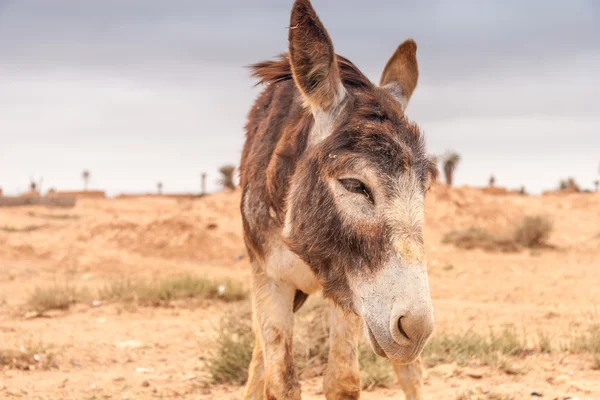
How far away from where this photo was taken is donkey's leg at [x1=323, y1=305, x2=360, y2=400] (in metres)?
4.19

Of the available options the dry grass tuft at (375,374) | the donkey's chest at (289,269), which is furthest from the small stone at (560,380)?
the donkey's chest at (289,269)

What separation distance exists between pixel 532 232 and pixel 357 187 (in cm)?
1744

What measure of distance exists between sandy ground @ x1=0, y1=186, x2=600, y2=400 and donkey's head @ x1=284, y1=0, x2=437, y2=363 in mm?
2561

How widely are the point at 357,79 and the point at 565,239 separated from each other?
20.5m

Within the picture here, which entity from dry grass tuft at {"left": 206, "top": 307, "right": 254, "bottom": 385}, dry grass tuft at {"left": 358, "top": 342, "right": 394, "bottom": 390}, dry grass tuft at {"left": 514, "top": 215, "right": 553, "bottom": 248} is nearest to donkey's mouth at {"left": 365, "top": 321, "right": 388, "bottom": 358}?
dry grass tuft at {"left": 358, "top": 342, "right": 394, "bottom": 390}

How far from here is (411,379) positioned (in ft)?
15.2

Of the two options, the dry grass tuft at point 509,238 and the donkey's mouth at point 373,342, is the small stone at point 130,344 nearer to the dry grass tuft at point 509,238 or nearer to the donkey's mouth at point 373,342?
the donkey's mouth at point 373,342

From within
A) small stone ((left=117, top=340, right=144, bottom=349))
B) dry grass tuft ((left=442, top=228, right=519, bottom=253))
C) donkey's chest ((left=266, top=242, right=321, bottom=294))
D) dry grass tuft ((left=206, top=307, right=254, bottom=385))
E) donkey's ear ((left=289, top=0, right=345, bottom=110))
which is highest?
donkey's ear ((left=289, top=0, right=345, bottom=110))

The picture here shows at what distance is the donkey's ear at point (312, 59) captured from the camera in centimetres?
340

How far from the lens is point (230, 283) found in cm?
1081

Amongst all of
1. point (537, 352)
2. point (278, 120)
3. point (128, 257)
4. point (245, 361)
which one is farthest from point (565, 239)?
point (278, 120)

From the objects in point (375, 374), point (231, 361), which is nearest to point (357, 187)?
point (375, 374)

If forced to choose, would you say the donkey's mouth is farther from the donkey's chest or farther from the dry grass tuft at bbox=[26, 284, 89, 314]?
the dry grass tuft at bbox=[26, 284, 89, 314]

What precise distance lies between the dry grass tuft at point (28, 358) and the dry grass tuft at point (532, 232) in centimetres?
1560
